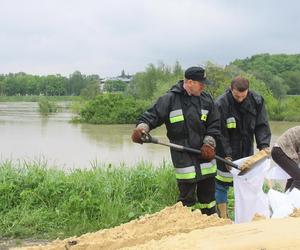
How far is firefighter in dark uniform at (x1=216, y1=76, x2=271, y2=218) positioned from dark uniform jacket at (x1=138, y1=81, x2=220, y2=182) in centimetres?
51

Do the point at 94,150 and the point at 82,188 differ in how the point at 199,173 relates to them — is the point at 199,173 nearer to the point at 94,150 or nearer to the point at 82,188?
the point at 82,188

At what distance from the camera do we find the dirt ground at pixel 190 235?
2.23 metres

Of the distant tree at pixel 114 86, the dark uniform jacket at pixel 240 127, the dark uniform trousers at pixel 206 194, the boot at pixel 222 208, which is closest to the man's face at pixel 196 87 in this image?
the dark uniform jacket at pixel 240 127

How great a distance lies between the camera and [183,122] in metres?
4.57

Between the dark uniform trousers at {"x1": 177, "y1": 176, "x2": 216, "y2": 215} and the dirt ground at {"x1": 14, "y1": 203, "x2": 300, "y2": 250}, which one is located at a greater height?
the dirt ground at {"x1": 14, "y1": 203, "x2": 300, "y2": 250}

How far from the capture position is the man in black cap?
4.55 meters

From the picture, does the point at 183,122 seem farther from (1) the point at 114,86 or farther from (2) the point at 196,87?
(1) the point at 114,86

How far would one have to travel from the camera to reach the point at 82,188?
5.81 meters

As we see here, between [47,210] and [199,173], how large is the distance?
175 cm

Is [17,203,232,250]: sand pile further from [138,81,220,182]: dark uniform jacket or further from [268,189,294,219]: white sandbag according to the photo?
[138,81,220,182]: dark uniform jacket

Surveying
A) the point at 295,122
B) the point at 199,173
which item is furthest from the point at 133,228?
the point at 295,122

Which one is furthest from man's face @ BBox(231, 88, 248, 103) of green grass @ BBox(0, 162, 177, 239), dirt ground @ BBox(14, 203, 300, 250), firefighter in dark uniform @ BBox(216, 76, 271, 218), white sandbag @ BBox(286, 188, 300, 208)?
dirt ground @ BBox(14, 203, 300, 250)

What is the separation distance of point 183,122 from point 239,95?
784 mm

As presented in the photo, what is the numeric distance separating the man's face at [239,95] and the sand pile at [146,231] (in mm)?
2436
